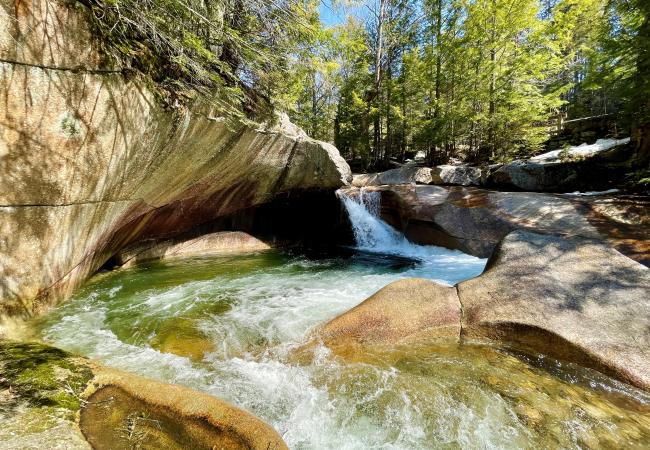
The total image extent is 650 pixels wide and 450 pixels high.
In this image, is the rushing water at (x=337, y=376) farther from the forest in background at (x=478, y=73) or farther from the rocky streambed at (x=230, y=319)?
the forest in background at (x=478, y=73)

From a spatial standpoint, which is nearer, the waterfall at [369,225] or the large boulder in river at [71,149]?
the large boulder in river at [71,149]

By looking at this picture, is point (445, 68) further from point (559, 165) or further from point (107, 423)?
point (107, 423)

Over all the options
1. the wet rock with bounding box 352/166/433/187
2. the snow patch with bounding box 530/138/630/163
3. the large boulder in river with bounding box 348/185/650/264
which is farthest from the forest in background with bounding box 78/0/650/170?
the large boulder in river with bounding box 348/185/650/264

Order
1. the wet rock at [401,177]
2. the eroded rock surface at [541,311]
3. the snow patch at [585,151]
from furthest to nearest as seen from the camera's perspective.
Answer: the wet rock at [401,177]
the snow patch at [585,151]
the eroded rock surface at [541,311]

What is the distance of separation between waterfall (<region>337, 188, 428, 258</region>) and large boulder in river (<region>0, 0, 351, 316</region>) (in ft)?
19.3

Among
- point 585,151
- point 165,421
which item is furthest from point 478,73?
point 165,421

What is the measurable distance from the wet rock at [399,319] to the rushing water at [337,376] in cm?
21

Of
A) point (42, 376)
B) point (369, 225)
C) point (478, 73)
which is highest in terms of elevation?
point (478, 73)

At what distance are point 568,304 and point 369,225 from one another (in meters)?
7.57

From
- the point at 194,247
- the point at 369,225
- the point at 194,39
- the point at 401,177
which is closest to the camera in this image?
the point at 194,39

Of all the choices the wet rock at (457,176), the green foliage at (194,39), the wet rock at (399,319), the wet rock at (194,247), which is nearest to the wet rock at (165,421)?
the wet rock at (399,319)

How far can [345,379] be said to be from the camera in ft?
10.3

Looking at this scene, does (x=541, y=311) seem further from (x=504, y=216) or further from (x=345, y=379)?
(x=504, y=216)

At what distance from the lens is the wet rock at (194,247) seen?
778cm
